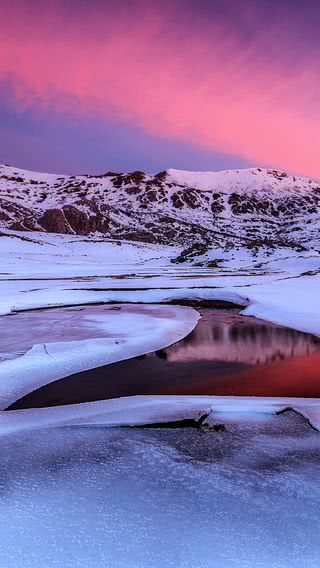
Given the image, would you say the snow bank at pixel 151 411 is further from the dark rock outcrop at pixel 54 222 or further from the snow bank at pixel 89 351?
the dark rock outcrop at pixel 54 222

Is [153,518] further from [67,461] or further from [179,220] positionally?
[179,220]

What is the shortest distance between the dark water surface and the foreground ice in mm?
1955

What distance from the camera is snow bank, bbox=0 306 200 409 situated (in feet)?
27.8

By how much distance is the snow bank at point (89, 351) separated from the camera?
8.46m

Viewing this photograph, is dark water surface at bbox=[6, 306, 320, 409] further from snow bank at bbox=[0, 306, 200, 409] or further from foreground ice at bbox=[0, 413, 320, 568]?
foreground ice at bbox=[0, 413, 320, 568]

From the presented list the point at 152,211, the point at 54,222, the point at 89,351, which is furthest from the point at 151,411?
the point at 152,211

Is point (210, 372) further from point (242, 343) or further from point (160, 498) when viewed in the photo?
point (160, 498)

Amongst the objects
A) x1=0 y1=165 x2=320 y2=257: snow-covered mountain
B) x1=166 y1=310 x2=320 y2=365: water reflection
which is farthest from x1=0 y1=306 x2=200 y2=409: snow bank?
x1=0 y1=165 x2=320 y2=257: snow-covered mountain

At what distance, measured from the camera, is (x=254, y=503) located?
4.29 metres

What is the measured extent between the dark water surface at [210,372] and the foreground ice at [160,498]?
6.41ft

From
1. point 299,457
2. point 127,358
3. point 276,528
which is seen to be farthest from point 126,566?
point 127,358

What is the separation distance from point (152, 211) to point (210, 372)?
5705 inches

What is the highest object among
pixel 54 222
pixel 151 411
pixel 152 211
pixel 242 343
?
pixel 152 211

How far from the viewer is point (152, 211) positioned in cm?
15225
